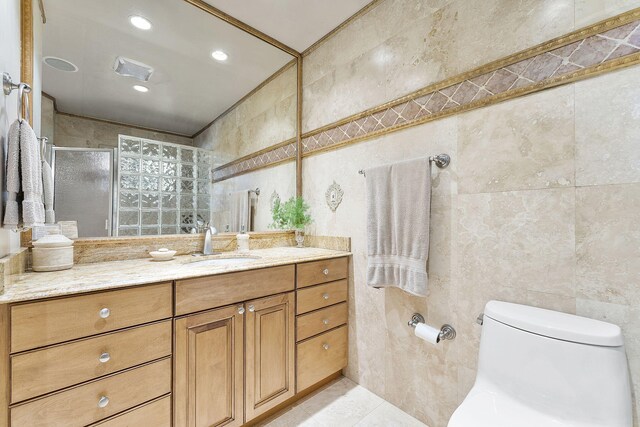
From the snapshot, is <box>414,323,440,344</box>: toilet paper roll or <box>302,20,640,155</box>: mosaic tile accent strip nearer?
<box>302,20,640,155</box>: mosaic tile accent strip

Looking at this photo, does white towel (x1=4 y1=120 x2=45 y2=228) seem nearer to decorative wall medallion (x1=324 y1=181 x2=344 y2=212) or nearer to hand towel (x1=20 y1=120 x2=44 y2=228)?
hand towel (x1=20 y1=120 x2=44 y2=228)

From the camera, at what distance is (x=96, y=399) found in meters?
0.93

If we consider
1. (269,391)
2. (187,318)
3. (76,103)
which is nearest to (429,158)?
(187,318)

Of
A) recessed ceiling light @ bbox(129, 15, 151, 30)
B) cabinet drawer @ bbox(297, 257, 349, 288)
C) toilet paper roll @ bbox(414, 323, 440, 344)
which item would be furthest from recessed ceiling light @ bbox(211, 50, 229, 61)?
toilet paper roll @ bbox(414, 323, 440, 344)

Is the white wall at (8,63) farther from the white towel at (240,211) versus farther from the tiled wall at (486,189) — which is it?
the tiled wall at (486,189)

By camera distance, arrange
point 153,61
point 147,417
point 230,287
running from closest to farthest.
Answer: point 147,417 → point 230,287 → point 153,61

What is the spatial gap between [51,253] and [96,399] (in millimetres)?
634

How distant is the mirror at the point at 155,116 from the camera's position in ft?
4.43

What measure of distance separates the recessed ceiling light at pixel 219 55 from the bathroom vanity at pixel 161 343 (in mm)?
1352

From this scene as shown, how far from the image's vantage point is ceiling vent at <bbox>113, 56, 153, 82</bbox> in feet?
4.90

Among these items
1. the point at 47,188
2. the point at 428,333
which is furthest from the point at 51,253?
the point at 428,333

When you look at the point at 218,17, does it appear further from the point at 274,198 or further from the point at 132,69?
the point at 274,198

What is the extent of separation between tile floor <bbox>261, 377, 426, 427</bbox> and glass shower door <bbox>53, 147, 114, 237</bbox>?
1379mm

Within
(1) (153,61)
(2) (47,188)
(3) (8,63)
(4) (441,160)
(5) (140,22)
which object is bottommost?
(2) (47,188)
